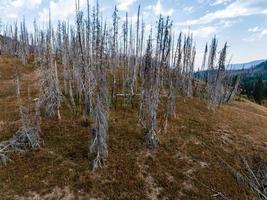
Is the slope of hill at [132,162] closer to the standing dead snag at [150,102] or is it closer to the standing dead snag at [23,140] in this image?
the standing dead snag at [23,140]

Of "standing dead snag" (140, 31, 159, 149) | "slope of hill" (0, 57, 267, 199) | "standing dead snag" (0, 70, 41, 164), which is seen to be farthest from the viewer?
"standing dead snag" (140, 31, 159, 149)

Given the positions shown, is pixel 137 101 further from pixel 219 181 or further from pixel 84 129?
pixel 219 181

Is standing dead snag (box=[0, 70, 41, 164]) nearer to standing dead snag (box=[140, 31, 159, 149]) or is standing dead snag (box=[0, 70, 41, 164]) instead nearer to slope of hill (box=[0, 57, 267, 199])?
slope of hill (box=[0, 57, 267, 199])

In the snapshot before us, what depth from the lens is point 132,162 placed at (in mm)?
22594

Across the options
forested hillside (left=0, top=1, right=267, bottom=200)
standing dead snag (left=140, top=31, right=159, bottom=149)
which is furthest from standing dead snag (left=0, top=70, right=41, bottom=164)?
standing dead snag (left=140, top=31, right=159, bottom=149)

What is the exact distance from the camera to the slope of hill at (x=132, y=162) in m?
19.0

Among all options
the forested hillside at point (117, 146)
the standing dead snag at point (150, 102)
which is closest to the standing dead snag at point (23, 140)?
the forested hillside at point (117, 146)

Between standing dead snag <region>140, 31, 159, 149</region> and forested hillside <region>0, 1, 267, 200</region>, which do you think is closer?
forested hillside <region>0, 1, 267, 200</region>

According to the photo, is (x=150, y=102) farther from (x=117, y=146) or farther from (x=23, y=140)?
(x=23, y=140)

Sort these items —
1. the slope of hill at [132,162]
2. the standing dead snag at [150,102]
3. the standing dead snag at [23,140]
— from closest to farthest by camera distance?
the slope of hill at [132,162] → the standing dead snag at [23,140] → the standing dead snag at [150,102]

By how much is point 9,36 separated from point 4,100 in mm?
72932

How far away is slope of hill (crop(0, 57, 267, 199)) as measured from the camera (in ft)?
62.4

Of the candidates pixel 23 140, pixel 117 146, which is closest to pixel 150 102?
pixel 117 146

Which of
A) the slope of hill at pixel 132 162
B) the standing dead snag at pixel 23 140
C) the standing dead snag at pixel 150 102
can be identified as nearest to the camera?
the slope of hill at pixel 132 162
